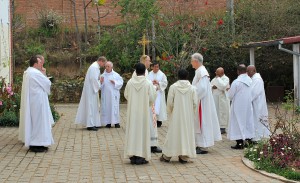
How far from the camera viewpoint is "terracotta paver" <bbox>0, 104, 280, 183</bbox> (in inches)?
399

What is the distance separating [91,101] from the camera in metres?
17.2

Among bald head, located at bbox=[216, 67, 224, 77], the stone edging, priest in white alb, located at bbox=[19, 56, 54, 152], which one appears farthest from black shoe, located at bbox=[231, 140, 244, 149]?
priest in white alb, located at bbox=[19, 56, 54, 152]

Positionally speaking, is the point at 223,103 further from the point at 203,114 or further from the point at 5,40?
the point at 5,40

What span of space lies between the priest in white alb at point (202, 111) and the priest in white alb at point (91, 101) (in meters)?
4.73

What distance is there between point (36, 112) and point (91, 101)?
436 centimetres

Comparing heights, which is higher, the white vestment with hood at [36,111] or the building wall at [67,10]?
the building wall at [67,10]

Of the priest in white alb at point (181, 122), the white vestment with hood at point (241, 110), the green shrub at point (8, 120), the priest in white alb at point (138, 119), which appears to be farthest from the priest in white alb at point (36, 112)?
the green shrub at point (8, 120)

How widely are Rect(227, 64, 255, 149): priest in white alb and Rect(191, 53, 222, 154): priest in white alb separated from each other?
0.86 meters

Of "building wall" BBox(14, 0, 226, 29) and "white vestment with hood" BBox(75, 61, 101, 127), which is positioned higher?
"building wall" BBox(14, 0, 226, 29)

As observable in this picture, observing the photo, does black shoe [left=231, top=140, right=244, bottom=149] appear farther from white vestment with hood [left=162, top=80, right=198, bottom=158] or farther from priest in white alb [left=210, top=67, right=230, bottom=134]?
priest in white alb [left=210, top=67, right=230, bottom=134]

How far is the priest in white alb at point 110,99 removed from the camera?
17750 millimetres

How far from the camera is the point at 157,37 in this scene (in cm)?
2736

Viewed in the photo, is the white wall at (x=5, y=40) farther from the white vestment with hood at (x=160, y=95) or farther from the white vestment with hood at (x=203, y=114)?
the white vestment with hood at (x=203, y=114)

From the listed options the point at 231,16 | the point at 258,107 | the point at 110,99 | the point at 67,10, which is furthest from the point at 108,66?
the point at 67,10
